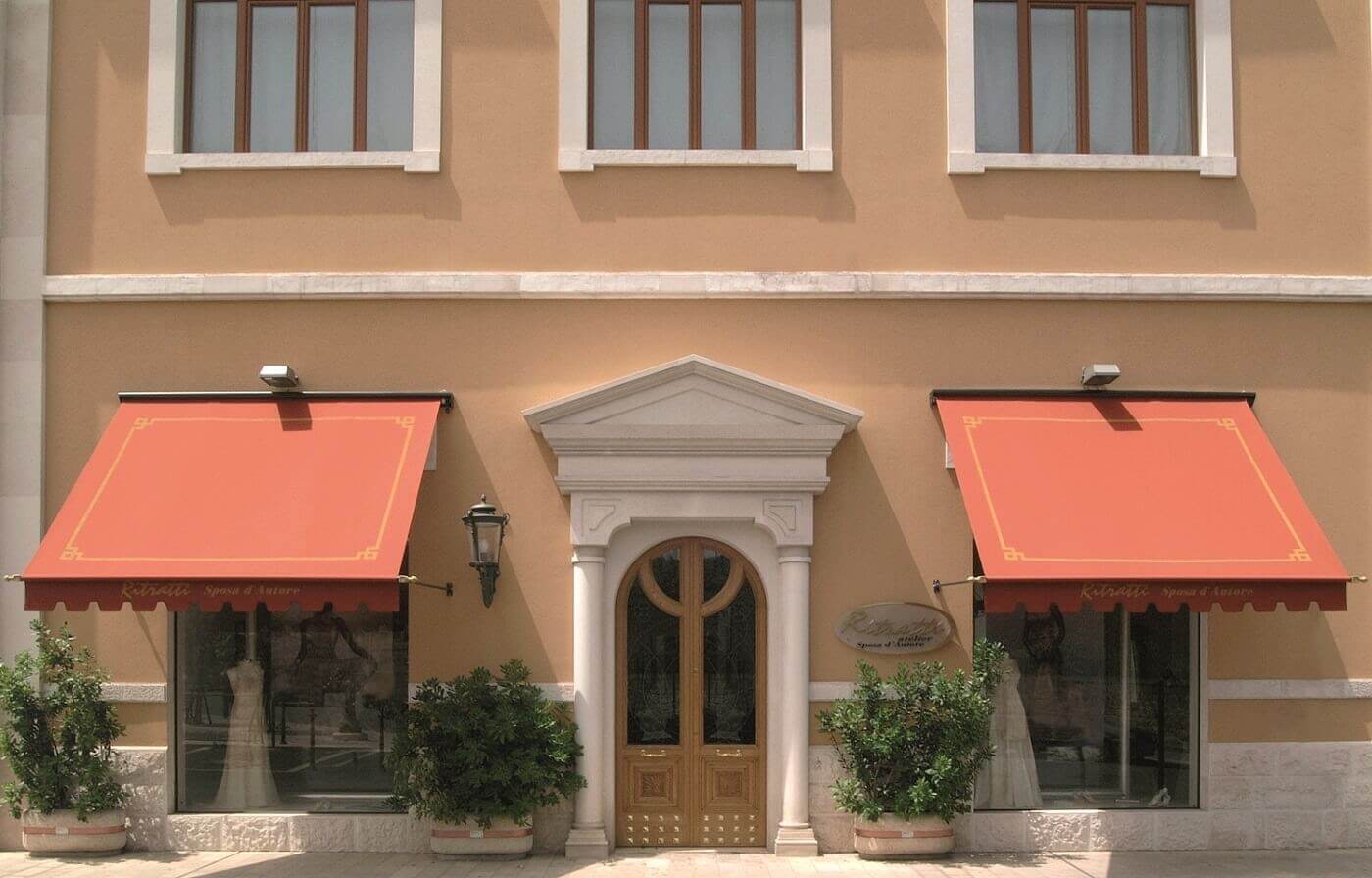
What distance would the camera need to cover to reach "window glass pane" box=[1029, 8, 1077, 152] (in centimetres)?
1369

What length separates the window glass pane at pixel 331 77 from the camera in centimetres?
1361

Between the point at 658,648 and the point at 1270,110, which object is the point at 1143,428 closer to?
the point at 1270,110

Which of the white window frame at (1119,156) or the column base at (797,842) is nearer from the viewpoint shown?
the column base at (797,842)

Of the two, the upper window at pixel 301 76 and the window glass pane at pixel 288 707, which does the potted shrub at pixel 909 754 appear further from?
the upper window at pixel 301 76

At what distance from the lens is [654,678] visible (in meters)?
13.1

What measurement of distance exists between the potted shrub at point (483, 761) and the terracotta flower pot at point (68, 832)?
2598mm

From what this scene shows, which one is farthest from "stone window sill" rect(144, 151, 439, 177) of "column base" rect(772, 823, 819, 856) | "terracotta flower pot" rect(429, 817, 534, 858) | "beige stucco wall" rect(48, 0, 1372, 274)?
"column base" rect(772, 823, 819, 856)

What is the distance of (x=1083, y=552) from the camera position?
→ 11.7 metres

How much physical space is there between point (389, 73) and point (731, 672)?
6600 mm

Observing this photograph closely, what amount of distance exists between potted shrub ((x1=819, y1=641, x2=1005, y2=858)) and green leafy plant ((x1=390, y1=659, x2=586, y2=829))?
250 cm

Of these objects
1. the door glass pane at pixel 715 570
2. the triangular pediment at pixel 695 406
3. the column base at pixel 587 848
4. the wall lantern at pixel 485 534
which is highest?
the triangular pediment at pixel 695 406

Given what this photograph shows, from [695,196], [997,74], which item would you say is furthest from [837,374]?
[997,74]

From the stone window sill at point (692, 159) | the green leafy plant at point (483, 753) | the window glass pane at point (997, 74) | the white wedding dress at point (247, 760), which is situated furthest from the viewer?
the window glass pane at point (997, 74)

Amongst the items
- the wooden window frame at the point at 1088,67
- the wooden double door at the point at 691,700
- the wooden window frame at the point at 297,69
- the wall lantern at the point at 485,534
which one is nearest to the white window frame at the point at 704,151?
the wooden window frame at the point at 1088,67
